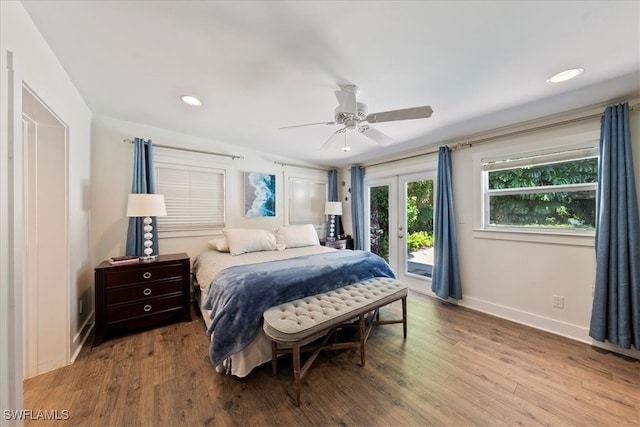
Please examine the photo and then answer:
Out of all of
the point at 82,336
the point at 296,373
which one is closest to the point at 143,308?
the point at 82,336

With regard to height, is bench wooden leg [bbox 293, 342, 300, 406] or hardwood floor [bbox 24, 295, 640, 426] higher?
bench wooden leg [bbox 293, 342, 300, 406]

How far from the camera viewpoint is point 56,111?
1682 mm

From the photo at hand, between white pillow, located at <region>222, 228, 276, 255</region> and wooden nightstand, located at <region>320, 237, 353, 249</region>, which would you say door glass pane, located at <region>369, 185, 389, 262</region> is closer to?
wooden nightstand, located at <region>320, 237, 353, 249</region>

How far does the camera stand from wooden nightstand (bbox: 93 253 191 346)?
2209mm

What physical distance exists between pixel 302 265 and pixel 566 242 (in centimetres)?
274

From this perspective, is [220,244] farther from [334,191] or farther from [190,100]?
[334,191]

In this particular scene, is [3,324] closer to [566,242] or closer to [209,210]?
[209,210]

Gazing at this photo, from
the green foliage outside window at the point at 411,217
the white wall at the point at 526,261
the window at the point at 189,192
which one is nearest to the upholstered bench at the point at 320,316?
the white wall at the point at 526,261

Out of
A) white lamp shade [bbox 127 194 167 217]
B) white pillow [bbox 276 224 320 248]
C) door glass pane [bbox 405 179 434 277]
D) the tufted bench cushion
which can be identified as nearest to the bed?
the tufted bench cushion

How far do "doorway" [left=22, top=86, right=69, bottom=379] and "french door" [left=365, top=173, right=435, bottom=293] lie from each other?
13.2 ft

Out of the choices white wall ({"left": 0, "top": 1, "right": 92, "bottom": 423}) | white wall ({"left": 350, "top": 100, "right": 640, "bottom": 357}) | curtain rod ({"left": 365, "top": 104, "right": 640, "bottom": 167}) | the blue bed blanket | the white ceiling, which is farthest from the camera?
white wall ({"left": 350, "top": 100, "right": 640, "bottom": 357})

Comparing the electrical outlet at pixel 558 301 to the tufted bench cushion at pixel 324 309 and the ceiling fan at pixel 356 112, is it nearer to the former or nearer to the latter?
the tufted bench cushion at pixel 324 309

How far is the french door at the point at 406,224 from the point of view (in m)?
3.62

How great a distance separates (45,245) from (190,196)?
158 cm
